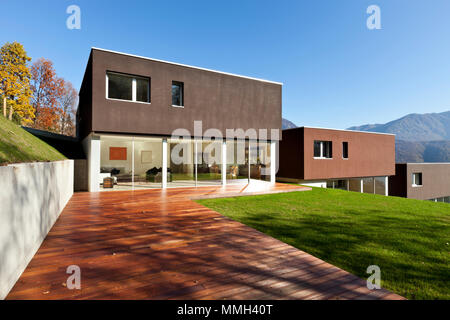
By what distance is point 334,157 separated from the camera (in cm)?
1617

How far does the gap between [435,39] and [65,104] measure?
34.6 meters

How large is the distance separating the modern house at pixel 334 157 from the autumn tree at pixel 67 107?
26292mm

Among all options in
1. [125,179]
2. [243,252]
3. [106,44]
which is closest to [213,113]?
[106,44]

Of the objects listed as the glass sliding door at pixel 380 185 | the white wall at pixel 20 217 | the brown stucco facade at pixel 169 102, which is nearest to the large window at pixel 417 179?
the glass sliding door at pixel 380 185

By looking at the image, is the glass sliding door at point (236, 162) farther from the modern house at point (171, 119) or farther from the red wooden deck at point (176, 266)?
the red wooden deck at point (176, 266)

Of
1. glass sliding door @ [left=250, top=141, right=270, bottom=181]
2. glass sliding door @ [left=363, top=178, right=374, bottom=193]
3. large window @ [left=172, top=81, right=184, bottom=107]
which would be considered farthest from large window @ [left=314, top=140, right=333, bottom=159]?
large window @ [left=172, top=81, right=184, bottom=107]

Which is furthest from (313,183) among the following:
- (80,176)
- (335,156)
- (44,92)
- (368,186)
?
(44,92)

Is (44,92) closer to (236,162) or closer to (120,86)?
(120,86)

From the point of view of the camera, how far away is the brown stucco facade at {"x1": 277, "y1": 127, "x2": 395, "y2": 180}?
1502 centimetres

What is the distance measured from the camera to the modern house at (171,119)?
28.2 feet

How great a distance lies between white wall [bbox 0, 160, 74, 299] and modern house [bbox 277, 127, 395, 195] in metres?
14.3

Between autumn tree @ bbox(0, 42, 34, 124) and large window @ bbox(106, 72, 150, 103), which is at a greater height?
autumn tree @ bbox(0, 42, 34, 124)

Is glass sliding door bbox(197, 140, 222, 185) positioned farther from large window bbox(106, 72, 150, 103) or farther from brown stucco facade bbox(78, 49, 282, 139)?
large window bbox(106, 72, 150, 103)
